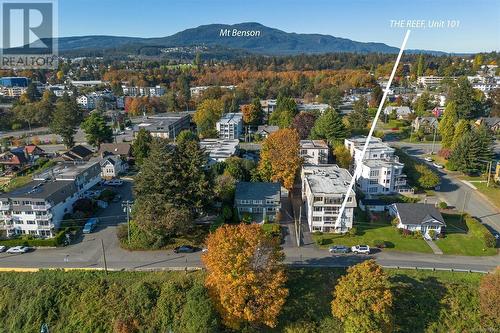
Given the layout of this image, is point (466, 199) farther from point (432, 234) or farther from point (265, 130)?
point (265, 130)

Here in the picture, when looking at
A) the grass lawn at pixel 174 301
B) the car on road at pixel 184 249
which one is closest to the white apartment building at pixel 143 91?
the car on road at pixel 184 249

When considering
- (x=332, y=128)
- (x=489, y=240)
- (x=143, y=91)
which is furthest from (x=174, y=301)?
(x=143, y=91)

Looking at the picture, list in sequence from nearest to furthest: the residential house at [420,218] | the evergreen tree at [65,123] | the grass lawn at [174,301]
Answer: the grass lawn at [174,301]
the residential house at [420,218]
the evergreen tree at [65,123]

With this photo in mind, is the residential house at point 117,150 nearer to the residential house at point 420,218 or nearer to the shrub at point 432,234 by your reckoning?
the residential house at point 420,218

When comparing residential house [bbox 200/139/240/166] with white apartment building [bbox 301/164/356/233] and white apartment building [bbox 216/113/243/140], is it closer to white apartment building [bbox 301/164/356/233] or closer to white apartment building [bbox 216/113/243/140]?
white apartment building [bbox 216/113/243/140]

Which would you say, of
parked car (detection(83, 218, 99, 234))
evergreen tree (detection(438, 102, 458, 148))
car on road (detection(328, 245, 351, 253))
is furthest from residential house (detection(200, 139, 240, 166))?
evergreen tree (detection(438, 102, 458, 148))
